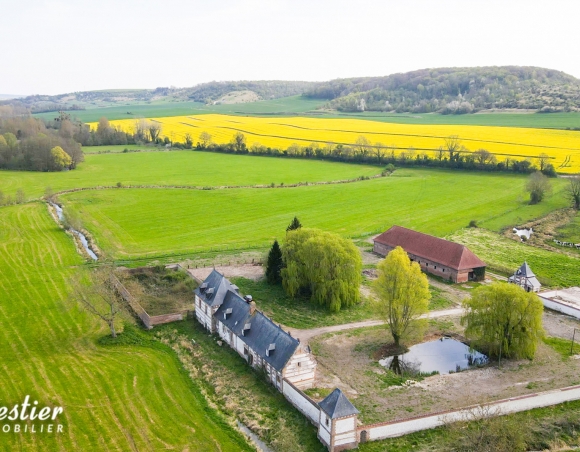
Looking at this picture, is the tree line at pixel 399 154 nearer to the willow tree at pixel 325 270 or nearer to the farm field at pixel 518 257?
the farm field at pixel 518 257

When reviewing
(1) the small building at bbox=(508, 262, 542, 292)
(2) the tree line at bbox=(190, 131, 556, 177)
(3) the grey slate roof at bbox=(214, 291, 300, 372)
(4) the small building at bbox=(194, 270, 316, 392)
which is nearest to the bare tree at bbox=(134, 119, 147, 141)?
(2) the tree line at bbox=(190, 131, 556, 177)

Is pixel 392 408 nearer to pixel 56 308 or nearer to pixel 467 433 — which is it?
pixel 467 433

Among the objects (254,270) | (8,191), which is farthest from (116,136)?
(254,270)

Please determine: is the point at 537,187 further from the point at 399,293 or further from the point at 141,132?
the point at 141,132

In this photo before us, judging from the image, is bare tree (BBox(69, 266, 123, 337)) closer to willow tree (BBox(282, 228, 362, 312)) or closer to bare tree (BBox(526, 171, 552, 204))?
willow tree (BBox(282, 228, 362, 312))

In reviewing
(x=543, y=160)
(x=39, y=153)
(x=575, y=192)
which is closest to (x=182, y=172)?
(x=39, y=153)
